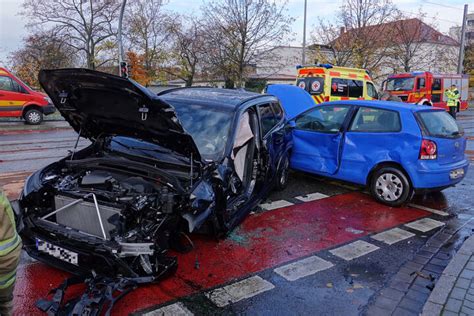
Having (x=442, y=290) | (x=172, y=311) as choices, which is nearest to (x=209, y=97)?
(x=172, y=311)

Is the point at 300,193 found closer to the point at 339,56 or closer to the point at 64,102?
the point at 64,102

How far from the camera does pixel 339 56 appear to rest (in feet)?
93.2

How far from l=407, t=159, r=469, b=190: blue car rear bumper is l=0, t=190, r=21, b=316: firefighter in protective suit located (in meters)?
5.36

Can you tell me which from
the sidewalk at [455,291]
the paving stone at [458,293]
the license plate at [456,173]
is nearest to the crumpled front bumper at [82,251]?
the sidewalk at [455,291]

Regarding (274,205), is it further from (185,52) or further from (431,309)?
(185,52)

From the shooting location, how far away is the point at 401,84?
21.3 metres

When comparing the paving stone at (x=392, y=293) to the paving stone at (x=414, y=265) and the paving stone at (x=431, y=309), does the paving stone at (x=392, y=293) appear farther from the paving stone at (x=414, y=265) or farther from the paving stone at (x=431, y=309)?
the paving stone at (x=414, y=265)

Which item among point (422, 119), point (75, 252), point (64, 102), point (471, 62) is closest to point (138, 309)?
point (75, 252)

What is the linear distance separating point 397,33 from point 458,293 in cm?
3188

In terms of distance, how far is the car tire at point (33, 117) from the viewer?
52.8ft

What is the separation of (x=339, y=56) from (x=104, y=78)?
27166 millimetres

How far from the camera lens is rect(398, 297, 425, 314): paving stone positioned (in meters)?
3.42

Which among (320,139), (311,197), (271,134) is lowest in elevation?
(311,197)

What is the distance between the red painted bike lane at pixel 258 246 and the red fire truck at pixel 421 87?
618 inches
